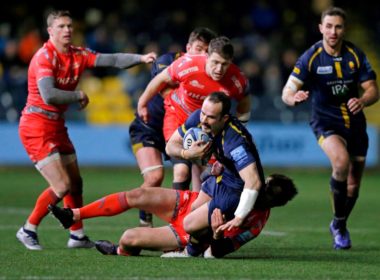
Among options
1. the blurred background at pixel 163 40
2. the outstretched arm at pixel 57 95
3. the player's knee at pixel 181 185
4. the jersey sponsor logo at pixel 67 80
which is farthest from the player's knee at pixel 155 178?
the blurred background at pixel 163 40

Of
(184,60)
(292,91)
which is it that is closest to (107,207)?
(184,60)

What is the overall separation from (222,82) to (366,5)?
1520 cm

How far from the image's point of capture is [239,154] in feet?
29.1

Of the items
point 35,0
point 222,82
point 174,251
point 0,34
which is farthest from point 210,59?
point 35,0

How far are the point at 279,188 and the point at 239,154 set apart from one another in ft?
1.94

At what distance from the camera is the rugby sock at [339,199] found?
10805mm

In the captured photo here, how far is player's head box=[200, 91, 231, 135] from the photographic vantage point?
29.2 feet

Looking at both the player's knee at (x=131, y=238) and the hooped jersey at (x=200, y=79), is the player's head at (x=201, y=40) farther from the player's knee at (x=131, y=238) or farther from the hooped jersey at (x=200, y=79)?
the player's knee at (x=131, y=238)

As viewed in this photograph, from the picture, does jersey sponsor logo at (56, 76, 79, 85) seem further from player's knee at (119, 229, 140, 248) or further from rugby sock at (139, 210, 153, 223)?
player's knee at (119, 229, 140, 248)

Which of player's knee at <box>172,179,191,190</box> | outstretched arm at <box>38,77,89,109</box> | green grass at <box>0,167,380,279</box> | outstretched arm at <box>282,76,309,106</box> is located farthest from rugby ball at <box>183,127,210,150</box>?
player's knee at <box>172,179,191,190</box>

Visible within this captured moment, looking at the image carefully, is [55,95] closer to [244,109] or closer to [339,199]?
[244,109]

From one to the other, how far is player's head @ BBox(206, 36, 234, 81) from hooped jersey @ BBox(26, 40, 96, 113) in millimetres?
1394

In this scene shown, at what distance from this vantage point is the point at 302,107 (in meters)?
20.9

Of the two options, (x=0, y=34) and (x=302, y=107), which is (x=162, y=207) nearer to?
(x=302, y=107)
